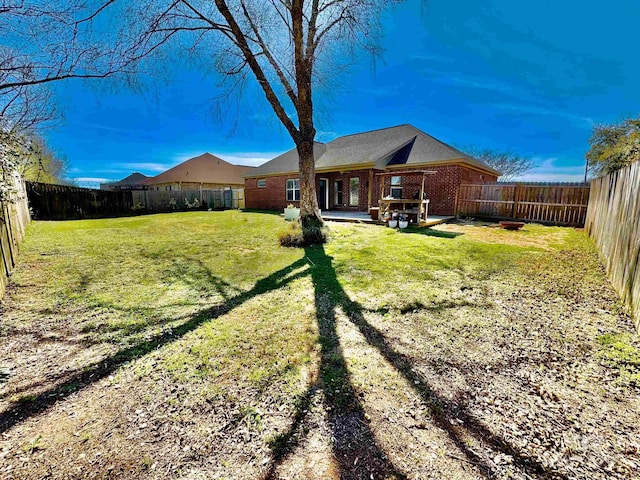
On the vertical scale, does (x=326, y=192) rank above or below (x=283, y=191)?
below

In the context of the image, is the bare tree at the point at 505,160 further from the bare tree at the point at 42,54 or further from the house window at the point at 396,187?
the bare tree at the point at 42,54

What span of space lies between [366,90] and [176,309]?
30.6 feet

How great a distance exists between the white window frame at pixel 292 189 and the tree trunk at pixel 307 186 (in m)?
11.1

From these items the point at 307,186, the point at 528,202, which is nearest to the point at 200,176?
the point at 307,186

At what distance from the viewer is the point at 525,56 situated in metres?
16.2

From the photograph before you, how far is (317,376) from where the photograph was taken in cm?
232

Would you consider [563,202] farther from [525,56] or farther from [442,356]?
[442,356]

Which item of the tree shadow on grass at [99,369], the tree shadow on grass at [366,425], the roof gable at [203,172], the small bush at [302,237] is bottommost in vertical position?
the tree shadow on grass at [366,425]

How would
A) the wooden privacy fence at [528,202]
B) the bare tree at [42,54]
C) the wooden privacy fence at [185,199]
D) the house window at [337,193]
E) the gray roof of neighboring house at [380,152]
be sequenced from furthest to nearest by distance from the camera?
the wooden privacy fence at [185,199]
the house window at [337,193]
the gray roof of neighboring house at [380,152]
the wooden privacy fence at [528,202]
the bare tree at [42,54]

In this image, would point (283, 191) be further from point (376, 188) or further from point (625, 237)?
point (625, 237)

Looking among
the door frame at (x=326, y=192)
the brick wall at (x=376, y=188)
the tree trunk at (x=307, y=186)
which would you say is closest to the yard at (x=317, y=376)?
the tree trunk at (x=307, y=186)

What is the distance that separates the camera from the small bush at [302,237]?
7.41 meters

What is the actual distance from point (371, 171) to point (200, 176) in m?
21.4

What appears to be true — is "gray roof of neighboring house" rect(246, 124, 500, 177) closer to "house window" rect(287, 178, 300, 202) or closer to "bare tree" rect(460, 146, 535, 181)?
"house window" rect(287, 178, 300, 202)
